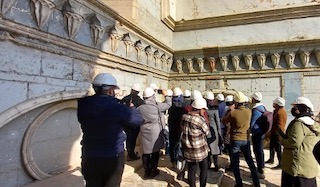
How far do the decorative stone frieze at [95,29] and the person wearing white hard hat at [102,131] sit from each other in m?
2.32

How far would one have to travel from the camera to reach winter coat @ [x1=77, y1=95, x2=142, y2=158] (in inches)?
75.7

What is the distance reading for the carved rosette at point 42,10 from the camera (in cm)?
294

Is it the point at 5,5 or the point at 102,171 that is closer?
the point at 102,171

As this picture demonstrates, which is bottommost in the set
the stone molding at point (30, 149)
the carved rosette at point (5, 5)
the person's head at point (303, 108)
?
the stone molding at point (30, 149)

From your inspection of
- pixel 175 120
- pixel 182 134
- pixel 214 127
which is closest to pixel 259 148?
pixel 214 127

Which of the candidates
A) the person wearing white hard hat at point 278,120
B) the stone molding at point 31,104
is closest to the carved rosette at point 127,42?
the stone molding at point 31,104

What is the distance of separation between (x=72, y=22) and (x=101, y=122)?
2.28 metres

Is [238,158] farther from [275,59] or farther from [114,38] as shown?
[275,59]

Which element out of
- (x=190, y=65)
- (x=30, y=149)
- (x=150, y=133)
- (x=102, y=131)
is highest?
(x=190, y=65)

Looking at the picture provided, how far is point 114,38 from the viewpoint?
460cm

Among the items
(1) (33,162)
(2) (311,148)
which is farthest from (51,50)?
(2) (311,148)

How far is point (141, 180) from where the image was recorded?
361 centimetres

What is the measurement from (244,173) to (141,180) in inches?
86.3

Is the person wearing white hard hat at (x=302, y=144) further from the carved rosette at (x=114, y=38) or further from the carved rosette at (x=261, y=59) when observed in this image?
the carved rosette at (x=261, y=59)
